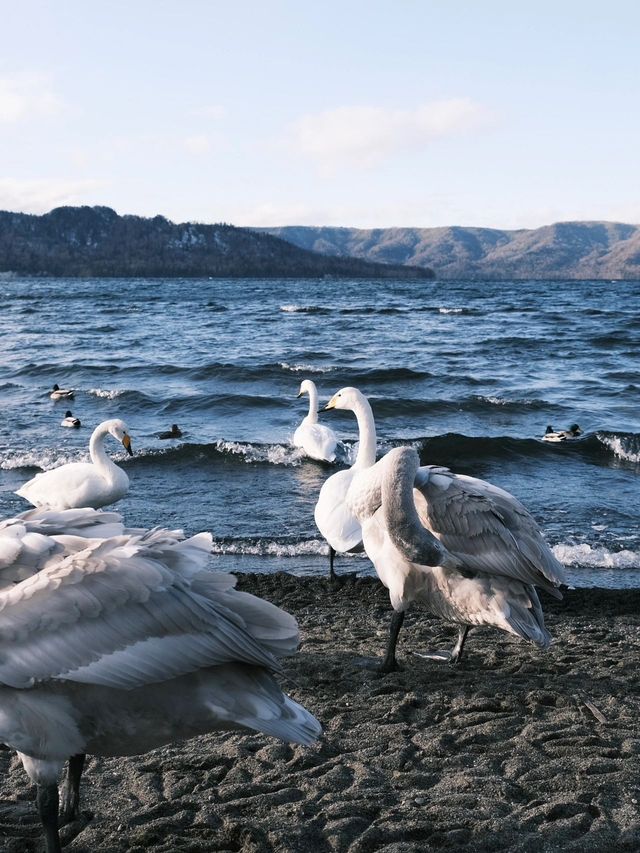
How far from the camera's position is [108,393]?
2591 centimetres

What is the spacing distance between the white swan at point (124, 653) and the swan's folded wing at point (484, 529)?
2.77 m

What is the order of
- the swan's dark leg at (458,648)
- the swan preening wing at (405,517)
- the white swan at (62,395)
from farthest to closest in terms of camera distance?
the white swan at (62,395) < the swan's dark leg at (458,648) < the swan preening wing at (405,517)

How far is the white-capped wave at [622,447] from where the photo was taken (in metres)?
17.9

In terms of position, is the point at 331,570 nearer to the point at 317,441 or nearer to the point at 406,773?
the point at 406,773

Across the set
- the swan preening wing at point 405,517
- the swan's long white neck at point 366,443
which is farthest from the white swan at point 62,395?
the swan preening wing at point 405,517

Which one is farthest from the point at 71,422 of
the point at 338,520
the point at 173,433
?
the point at 338,520

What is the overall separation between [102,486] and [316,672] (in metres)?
5.55

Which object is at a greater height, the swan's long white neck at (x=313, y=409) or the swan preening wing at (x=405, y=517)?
the swan preening wing at (x=405, y=517)

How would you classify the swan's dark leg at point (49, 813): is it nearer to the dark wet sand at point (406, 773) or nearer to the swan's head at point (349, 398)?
the dark wet sand at point (406, 773)

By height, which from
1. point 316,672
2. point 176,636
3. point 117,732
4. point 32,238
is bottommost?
point 316,672

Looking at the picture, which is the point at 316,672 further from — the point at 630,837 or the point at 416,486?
the point at 630,837

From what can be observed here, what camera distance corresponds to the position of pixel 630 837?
434 cm

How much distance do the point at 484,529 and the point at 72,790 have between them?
130 inches

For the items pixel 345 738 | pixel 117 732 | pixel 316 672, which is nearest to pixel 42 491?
pixel 316 672
